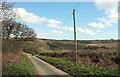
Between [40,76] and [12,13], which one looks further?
[12,13]

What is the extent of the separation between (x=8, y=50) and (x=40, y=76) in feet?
49.3

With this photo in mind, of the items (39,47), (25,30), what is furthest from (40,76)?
(39,47)

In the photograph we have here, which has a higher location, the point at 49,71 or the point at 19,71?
the point at 19,71

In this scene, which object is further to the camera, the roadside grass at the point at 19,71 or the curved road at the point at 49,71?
the curved road at the point at 49,71

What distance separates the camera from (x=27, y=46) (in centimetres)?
10019

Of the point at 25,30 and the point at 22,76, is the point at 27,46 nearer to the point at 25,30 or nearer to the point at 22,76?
the point at 25,30

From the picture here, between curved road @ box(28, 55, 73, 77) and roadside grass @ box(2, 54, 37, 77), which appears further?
curved road @ box(28, 55, 73, 77)

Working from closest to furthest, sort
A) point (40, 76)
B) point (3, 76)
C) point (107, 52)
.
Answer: point (3, 76) → point (40, 76) → point (107, 52)

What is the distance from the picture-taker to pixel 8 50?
3528 centimetres

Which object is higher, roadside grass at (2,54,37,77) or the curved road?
roadside grass at (2,54,37,77)

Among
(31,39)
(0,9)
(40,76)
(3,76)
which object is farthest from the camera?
(31,39)

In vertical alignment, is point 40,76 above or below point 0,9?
below

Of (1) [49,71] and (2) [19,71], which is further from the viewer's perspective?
(1) [49,71]

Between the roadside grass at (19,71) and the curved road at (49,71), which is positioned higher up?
the roadside grass at (19,71)
